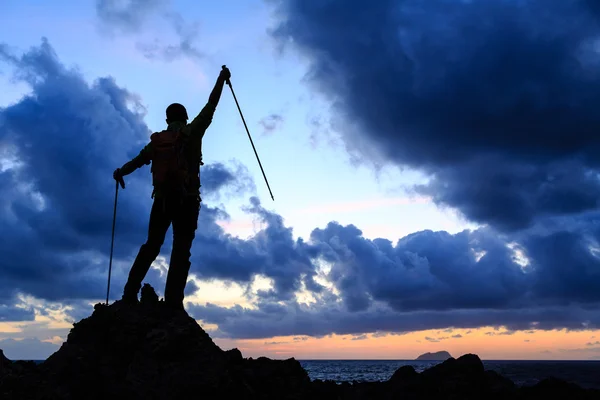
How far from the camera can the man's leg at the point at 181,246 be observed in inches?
428

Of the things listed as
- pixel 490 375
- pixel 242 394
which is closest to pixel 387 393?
pixel 490 375

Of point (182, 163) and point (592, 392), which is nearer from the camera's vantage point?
point (592, 392)

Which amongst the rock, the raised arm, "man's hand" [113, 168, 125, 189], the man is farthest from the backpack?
the rock

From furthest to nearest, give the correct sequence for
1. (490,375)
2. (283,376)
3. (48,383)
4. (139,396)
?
(283,376) < (490,375) < (48,383) < (139,396)

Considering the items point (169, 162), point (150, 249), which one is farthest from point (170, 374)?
point (169, 162)

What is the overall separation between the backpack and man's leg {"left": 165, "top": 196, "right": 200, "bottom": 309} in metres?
0.44

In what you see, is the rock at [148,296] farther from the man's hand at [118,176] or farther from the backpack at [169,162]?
the man's hand at [118,176]

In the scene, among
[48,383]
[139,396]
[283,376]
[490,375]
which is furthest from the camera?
[283,376]

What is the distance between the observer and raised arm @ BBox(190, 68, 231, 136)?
1108cm

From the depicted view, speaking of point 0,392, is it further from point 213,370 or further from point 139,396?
point 213,370

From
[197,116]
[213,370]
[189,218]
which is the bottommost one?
[213,370]

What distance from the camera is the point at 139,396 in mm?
8797

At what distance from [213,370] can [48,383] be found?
112 inches

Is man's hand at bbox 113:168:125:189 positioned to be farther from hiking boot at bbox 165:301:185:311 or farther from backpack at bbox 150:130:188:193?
hiking boot at bbox 165:301:185:311
